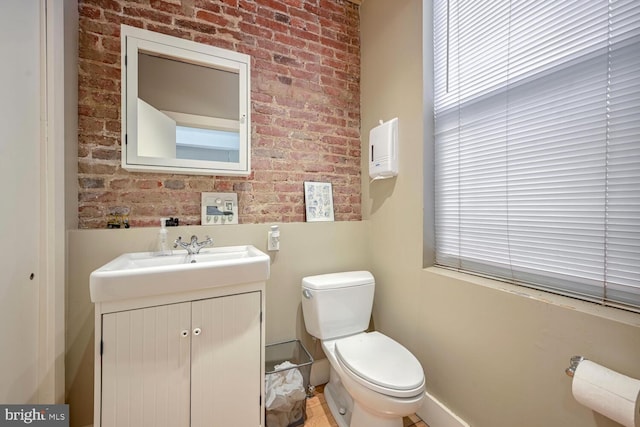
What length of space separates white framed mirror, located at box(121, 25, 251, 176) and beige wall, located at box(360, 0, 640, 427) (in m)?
0.99

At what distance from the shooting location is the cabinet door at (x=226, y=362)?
110cm

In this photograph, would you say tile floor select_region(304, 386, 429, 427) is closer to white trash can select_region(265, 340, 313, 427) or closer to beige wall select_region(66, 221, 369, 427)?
white trash can select_region(265, 340, 313, 427)

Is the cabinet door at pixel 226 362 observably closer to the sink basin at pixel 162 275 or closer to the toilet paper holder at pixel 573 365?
the sink basin at pixel 162 275

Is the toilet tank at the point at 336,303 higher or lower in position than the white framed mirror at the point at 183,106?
lower

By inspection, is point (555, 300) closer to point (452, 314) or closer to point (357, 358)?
point (452, 314)

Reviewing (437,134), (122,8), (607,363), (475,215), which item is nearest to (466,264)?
(475,215)

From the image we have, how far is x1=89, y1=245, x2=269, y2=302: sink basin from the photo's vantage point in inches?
37.1

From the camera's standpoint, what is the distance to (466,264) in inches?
53.3

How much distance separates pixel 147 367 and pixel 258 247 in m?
0.80

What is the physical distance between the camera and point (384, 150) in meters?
1.67

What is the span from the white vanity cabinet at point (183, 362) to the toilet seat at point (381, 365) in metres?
0.46

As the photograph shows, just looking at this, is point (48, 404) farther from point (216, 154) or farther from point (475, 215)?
point (475, 215)

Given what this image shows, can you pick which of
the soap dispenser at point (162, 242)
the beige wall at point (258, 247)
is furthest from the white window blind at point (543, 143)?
the soap dispenser at point (162, 242)

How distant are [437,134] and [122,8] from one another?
194 cm
